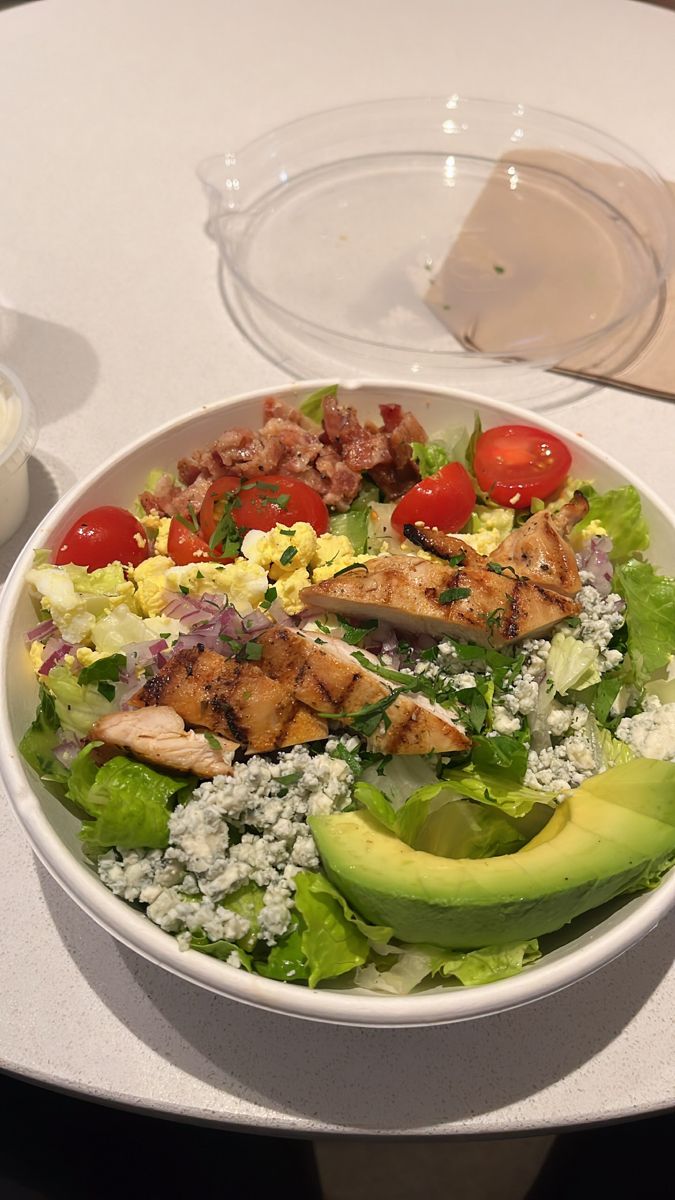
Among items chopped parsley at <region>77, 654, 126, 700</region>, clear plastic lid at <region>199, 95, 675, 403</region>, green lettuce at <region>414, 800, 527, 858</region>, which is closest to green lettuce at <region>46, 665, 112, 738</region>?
chopped parsley at <region>77, 654, 126, 700</region>

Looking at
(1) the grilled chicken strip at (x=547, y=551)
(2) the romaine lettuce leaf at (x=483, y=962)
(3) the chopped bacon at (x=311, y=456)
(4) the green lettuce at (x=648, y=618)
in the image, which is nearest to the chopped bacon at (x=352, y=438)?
(3) the chopped bacon at (x=311, y=456)

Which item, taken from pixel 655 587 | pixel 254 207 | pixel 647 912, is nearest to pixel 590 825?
pixel 647 912

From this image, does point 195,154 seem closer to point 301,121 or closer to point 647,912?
point 301,121

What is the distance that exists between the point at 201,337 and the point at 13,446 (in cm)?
87

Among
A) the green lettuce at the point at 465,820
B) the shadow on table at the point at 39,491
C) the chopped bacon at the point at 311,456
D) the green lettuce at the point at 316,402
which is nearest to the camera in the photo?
the green lettuce at the point at 465,820

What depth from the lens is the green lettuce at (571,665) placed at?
1.60 metres

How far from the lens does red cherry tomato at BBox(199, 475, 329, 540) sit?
1861 millimetres

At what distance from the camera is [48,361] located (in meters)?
2.58

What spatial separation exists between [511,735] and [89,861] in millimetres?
751

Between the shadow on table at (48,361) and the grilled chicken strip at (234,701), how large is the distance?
1.22 m

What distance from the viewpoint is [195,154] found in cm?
317

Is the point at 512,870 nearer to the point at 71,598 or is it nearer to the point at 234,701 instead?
the point at 234,701

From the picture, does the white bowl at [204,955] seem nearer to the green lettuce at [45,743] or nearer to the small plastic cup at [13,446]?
the green lettuce at [45,743]

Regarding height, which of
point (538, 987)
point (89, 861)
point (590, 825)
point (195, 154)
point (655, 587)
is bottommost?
point (89, 861)
